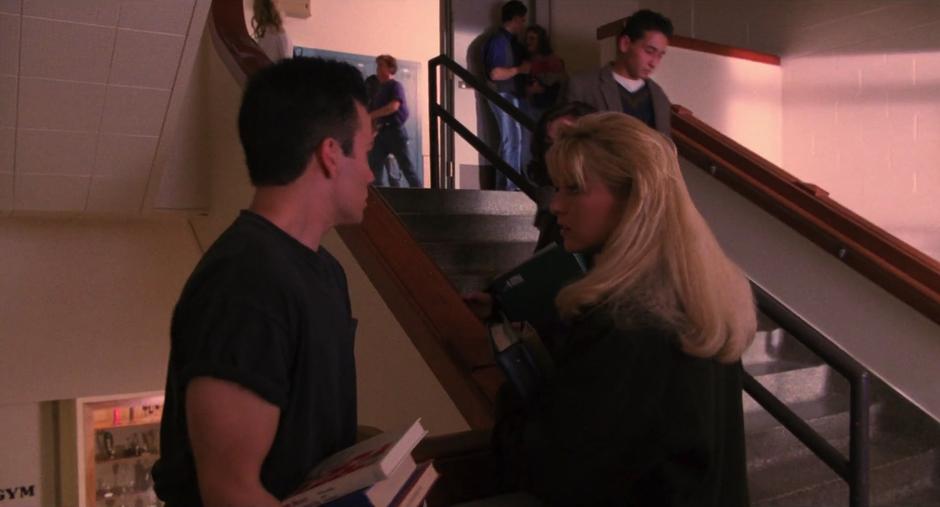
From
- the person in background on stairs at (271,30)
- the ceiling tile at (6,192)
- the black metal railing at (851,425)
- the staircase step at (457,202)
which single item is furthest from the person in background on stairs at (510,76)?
the black metal railing at (851,425)

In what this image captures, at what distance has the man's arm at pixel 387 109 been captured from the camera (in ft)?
18.5

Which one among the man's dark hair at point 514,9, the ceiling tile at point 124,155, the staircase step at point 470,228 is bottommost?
the staircase step at point 470,228

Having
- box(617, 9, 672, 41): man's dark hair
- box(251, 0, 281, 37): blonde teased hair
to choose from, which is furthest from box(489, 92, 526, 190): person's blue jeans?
box(617, 9, 672, 41): man's dark hair

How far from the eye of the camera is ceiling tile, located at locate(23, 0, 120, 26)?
297 cm

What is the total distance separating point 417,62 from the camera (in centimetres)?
682

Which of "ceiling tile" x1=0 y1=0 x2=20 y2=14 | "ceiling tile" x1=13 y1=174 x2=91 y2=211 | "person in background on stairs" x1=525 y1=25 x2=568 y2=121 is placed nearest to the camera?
"ceiling tile" x1=0 y1=0 x2=20 y2=14

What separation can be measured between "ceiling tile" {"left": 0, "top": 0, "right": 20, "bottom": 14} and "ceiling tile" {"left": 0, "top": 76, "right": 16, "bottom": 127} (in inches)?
12.6

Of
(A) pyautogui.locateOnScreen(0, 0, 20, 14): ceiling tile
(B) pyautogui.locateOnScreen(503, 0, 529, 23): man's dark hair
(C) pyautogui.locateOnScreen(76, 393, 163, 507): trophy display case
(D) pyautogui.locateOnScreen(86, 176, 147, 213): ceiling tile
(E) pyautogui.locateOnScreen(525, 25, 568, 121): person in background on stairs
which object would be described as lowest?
(C) pyautogui.locateOnScreen(76, 393, 163, 507): trophy display case

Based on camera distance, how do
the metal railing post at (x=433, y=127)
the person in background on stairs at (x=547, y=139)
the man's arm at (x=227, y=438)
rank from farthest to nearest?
the metal railing post at (x=433, y=127), the person in background on stairs at (x=547, y=139), the man's arm at (x=227, y=438)

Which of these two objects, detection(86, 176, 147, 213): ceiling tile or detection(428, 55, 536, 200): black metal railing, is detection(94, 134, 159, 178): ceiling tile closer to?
detection(86, 176, 147, 213): ceiling tile

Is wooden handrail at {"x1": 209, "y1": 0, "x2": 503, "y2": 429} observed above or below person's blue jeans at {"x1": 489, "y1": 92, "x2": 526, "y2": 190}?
below

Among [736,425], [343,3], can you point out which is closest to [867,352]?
[736,425]

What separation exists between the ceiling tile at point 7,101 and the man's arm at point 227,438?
2683mm

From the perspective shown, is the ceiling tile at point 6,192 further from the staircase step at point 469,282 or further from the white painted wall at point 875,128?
the white painted wall at point 875,128
